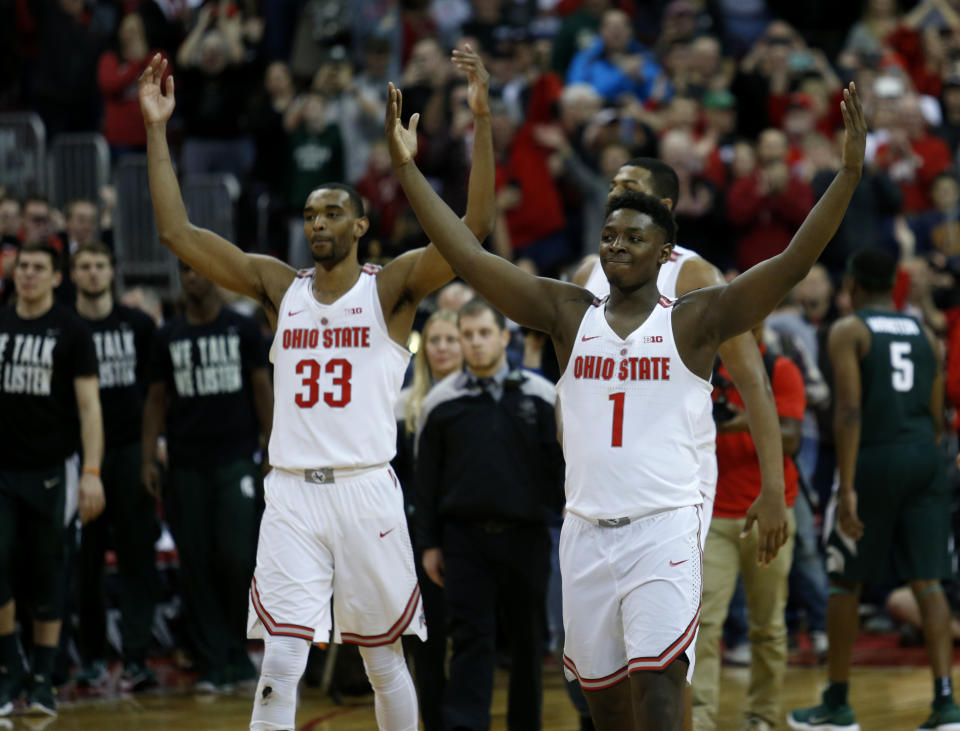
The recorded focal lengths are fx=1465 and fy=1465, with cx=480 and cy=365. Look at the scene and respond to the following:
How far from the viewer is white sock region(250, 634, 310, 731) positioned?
588 centimetres

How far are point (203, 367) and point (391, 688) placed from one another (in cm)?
369

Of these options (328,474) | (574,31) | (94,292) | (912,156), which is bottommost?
(328,474)

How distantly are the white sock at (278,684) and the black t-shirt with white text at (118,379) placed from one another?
4.03m

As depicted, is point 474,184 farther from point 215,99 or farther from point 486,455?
point 215,99

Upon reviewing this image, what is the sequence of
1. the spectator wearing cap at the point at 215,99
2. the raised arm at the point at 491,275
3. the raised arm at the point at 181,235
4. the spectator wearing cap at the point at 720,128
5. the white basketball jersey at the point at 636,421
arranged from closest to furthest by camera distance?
1. the white basketball jersey at the point at 636,421
2. the raised arm at the point at 491,275
3. the raised arm at the point at 181,235
4. the spectator wearing cap at the point at 720,128
5. the spectator wearing cap at the point at 215,99

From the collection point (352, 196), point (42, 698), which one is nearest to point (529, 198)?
point (42, 698)

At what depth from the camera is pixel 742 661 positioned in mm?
10117

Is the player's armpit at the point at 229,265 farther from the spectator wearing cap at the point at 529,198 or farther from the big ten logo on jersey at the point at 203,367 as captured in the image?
the spectator wearing cap at the point at 529,198

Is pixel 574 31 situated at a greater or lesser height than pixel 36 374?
greater

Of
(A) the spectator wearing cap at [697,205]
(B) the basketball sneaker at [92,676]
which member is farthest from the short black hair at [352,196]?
(A) the spectator wearing cap at [697,205]

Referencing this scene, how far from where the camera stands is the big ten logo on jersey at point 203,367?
370 inches

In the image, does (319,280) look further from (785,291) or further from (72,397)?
(72,397)

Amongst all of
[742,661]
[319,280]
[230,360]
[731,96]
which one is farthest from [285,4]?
[319,280]

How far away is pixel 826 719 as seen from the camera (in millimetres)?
7977
